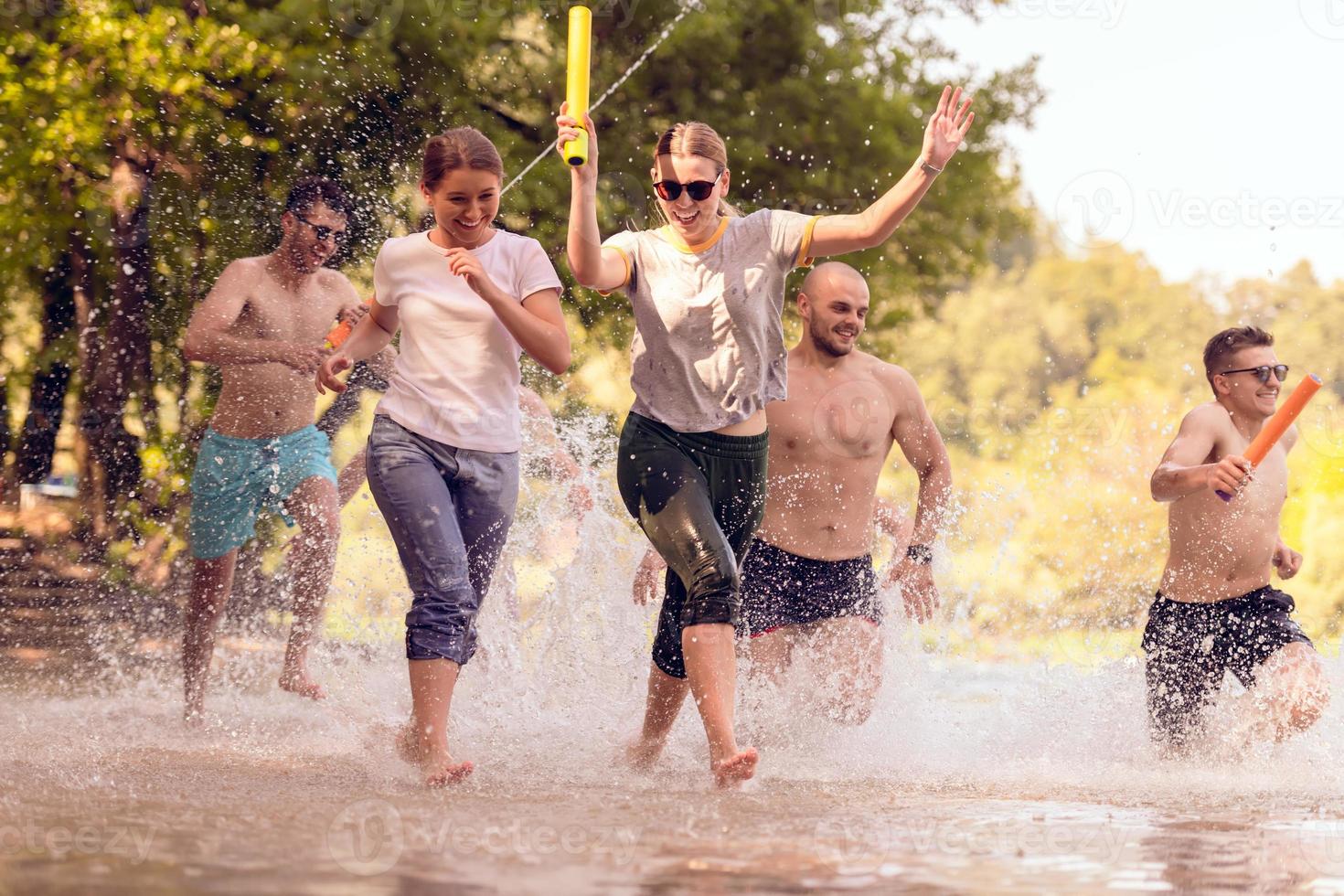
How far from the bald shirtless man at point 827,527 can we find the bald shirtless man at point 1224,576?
2.69ft

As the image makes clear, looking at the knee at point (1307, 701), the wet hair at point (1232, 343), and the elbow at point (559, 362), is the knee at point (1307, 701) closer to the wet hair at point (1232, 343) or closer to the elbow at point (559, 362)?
the wet hair at point (1232, 343)

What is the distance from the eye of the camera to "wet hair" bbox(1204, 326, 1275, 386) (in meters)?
5.89

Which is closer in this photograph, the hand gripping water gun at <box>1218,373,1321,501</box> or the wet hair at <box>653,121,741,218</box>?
the wet hair at <box>653,121,741,218</box>

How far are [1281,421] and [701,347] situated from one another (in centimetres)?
179

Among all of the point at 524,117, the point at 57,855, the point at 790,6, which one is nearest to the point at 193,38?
the point at 524,117

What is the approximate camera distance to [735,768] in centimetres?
432

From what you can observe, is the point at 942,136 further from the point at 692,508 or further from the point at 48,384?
the point at 48,384

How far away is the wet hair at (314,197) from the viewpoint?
21.2 feet

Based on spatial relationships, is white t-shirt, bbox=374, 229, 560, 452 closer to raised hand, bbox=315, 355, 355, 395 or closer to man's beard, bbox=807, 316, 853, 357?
raised hand, bbox=315, 355, 355, 395

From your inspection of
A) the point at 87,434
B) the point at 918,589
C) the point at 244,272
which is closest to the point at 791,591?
the point at 918,589

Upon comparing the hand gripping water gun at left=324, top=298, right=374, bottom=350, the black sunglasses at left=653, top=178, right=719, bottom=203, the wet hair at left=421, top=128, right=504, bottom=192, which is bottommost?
the hand gripping water gun at left=324, top=298, right=374, bottom=350

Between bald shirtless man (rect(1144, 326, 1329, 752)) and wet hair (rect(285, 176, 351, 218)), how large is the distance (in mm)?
3212

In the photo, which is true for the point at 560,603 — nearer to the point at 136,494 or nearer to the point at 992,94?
the point at 136,494

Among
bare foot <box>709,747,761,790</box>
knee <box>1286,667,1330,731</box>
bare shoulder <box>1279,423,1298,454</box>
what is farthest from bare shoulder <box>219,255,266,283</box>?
knee <box>1286,667,1330,731</box>
